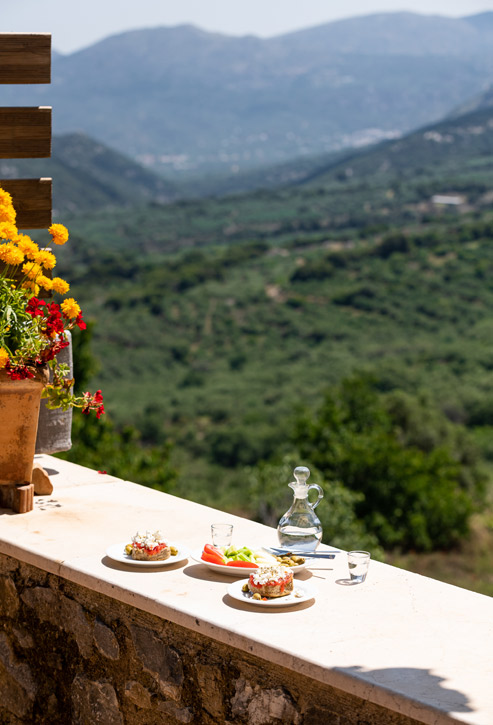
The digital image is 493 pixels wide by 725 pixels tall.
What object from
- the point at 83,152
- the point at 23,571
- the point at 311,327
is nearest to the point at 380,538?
the point at 23,571

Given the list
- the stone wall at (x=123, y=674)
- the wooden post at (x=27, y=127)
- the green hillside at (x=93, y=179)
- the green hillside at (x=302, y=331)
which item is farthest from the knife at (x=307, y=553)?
the green hillside at (x=93, y=179)

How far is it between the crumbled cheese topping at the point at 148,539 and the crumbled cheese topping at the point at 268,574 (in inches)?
11.6

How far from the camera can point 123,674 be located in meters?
2.07

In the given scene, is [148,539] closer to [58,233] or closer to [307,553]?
[307,553]

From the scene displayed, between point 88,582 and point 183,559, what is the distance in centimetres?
25

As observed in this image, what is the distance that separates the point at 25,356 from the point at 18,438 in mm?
254

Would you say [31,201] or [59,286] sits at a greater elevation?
[31,201]

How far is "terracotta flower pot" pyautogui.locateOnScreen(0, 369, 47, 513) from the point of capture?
2.59m

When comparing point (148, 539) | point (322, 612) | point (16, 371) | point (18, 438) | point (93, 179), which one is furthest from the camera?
point (93, 179)

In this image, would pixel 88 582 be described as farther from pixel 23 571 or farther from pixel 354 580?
pixel 354 580

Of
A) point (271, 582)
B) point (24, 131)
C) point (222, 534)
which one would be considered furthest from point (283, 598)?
point (24, 131)

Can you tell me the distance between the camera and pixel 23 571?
7.58ft

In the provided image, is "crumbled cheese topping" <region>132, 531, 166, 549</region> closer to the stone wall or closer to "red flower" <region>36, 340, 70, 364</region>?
the stone wall

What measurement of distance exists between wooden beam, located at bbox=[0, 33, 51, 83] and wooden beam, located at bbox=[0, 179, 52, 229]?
0.34 m
